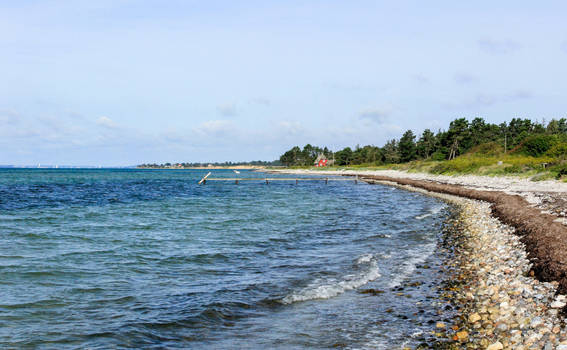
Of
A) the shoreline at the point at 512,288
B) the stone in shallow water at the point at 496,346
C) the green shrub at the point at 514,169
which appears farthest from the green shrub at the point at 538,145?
the stone in shallow water at the point at 496,346

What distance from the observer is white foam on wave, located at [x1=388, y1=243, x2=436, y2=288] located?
11.5 meters

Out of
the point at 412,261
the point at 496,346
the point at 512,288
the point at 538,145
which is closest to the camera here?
the point at 496,346

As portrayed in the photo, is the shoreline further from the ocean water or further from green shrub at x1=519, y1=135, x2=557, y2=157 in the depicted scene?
green shrub at x1=519, y1=135, x2=557, y2=157

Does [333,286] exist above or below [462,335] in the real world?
below

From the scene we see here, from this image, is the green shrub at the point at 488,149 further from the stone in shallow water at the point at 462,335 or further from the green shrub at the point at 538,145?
the stone in shallow water at the point at 462,335

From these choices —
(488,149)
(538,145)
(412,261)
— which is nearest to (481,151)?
(488,149)

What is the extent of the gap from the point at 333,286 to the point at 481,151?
102 metres

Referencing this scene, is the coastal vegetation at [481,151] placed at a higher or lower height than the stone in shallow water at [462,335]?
higher

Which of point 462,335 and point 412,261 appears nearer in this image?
point 462,335

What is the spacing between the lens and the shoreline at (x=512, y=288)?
22.2 feet

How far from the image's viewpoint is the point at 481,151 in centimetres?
10038

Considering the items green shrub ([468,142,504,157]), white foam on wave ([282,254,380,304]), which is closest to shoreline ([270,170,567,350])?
white foam on wave ([282,254,380,304])

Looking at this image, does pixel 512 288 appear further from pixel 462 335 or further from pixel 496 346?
pixel 496 346

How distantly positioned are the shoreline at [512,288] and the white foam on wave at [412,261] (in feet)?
3.66
